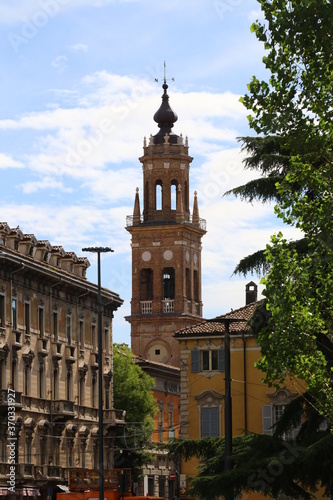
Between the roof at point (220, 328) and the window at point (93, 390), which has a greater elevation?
the roof at point (220, 328)

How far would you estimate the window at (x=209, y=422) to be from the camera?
63562 millimetres

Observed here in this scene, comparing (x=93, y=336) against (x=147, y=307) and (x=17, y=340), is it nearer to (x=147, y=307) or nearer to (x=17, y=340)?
(x=17, y=340)

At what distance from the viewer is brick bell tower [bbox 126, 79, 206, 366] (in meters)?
115

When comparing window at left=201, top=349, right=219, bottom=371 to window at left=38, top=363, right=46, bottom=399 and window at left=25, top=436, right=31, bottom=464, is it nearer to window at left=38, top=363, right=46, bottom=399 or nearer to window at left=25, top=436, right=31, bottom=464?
window at left=38, top=363, right=46, bottom=399

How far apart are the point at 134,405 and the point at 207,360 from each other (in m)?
23.6

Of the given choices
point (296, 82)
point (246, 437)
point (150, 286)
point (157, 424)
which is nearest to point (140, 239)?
point (150, 286)

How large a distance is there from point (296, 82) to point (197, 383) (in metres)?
33.7

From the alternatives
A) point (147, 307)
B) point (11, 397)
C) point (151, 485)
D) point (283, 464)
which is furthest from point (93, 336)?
point (283, 464)

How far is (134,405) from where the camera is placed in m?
87.4

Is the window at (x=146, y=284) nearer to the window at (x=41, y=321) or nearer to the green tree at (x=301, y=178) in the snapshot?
the window at (x=41, y=321)

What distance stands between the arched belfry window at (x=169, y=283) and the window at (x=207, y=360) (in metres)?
51.9

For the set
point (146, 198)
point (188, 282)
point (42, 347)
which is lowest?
point (42, 347)

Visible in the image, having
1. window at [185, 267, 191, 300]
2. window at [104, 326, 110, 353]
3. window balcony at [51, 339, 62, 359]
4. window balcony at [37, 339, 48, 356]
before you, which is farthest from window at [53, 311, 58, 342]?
window at [185, 267, 191, 300]

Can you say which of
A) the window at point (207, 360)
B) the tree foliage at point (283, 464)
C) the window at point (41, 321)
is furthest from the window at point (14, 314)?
the tree foliage at point (283, 464)
